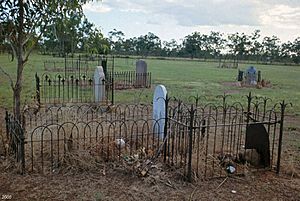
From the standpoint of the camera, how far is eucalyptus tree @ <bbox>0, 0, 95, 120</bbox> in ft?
Result: 16.9

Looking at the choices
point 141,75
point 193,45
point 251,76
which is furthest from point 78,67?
point 193,45

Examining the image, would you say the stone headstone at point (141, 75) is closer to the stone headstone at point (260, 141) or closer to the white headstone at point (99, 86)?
the white headstone at point (99, 86)

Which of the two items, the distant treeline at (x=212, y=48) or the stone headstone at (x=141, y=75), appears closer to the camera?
the stone headstone at (x=141, y=75)

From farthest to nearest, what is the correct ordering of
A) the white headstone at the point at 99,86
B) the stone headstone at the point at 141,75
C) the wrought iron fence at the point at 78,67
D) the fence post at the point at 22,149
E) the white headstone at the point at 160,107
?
1. the wrought iron fence at the point at 78,67
2. the stone headstone at the point at 141,75
3. the white headstone at the point at 99,86
4. the white headstone at the point at 160,107
5. the fence post at the point at 22,149

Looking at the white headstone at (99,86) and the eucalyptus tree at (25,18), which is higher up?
the eucalyptus tree at (25,18)

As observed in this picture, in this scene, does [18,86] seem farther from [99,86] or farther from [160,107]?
[99,86]

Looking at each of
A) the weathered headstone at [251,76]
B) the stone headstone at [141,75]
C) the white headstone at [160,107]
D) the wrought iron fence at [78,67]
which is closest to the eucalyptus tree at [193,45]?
the wrought iron fence at [78,67]

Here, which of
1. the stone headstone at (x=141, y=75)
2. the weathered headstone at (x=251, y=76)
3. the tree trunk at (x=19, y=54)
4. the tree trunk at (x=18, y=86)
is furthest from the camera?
the weathered headstone at (x=251, y=76)

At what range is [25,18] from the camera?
5.40 meters

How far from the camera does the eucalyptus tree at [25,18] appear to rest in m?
5.15

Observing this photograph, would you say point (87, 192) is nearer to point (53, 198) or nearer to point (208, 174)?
point (53, 198)

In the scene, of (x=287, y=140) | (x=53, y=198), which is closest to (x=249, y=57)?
(x=287, y=140)

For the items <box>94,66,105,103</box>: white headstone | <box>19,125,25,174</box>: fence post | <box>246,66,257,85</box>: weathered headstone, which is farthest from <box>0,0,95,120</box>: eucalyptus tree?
<box>246,66,257,85</box>: weathered headstone

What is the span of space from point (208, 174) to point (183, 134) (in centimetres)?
80
